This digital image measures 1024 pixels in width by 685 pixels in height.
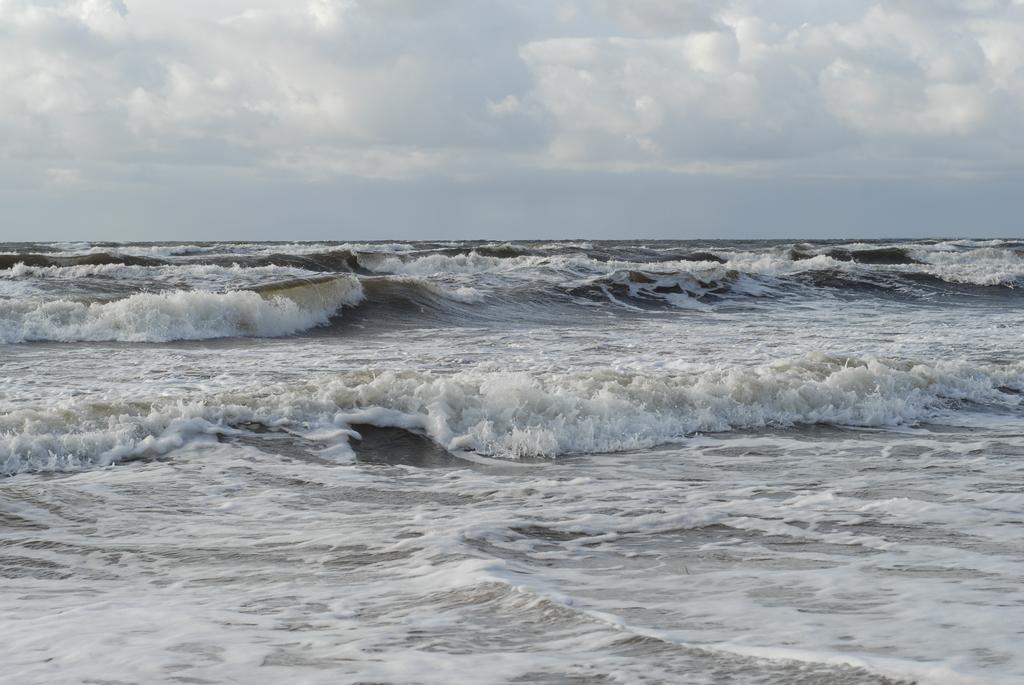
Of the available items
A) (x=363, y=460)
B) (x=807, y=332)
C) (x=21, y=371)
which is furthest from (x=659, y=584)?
(x=807, y=332)

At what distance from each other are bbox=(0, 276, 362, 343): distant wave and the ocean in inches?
4.8

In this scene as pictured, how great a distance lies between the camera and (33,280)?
22.3 meters

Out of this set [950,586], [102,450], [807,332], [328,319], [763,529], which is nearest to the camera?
[950,586]

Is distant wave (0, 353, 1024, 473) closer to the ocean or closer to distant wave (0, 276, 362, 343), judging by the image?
the ocean

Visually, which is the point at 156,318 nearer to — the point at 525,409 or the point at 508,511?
the point at 525,409

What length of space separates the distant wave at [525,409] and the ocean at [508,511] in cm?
3

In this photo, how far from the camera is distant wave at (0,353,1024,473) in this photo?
7668 mm

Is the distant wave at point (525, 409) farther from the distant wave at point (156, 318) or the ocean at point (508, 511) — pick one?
the distant wave at point (156, 318)

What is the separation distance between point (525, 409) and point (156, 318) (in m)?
8.67

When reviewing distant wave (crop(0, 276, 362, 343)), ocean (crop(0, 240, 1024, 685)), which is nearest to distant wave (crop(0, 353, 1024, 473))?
ocean (crop(0, 240, 1024, 685))

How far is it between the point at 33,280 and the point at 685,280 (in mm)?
14382

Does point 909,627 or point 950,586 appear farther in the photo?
point 950,586

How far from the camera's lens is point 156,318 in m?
15.6

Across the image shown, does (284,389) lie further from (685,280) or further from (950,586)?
(685,280)
